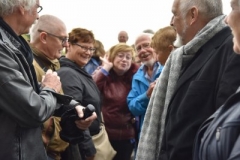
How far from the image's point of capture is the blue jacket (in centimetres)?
375

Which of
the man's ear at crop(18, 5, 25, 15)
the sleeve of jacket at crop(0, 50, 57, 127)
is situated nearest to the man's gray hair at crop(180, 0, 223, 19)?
the man's ear at crop(18, 5, 25, 15)

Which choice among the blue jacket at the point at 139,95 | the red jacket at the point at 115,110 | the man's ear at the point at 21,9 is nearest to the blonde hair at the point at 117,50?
the red jacket at the point at 115,110

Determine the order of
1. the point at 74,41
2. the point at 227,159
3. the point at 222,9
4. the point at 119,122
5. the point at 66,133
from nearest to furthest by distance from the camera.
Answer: the point at 227,159 < the point at 222,9 < the point at 66,133 < the point at 74,41 < the point at 119,122

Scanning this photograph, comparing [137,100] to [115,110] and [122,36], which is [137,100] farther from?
[122,36]

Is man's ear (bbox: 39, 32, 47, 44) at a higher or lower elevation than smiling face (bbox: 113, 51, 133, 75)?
higher

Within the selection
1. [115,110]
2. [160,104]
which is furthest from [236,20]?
[115,110]

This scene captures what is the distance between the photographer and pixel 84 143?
123 inches

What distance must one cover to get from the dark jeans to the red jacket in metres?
0.06

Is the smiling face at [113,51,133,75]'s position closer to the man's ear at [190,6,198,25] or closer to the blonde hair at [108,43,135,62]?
the blonde hair at [108,43,135,62]

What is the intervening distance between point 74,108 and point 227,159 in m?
1.38

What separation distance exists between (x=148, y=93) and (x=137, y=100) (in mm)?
222

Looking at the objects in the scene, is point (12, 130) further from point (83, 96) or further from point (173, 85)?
point (83, 96)

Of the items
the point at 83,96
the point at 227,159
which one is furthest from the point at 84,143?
the point at 227,159

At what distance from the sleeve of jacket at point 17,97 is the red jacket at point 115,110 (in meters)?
2.19
